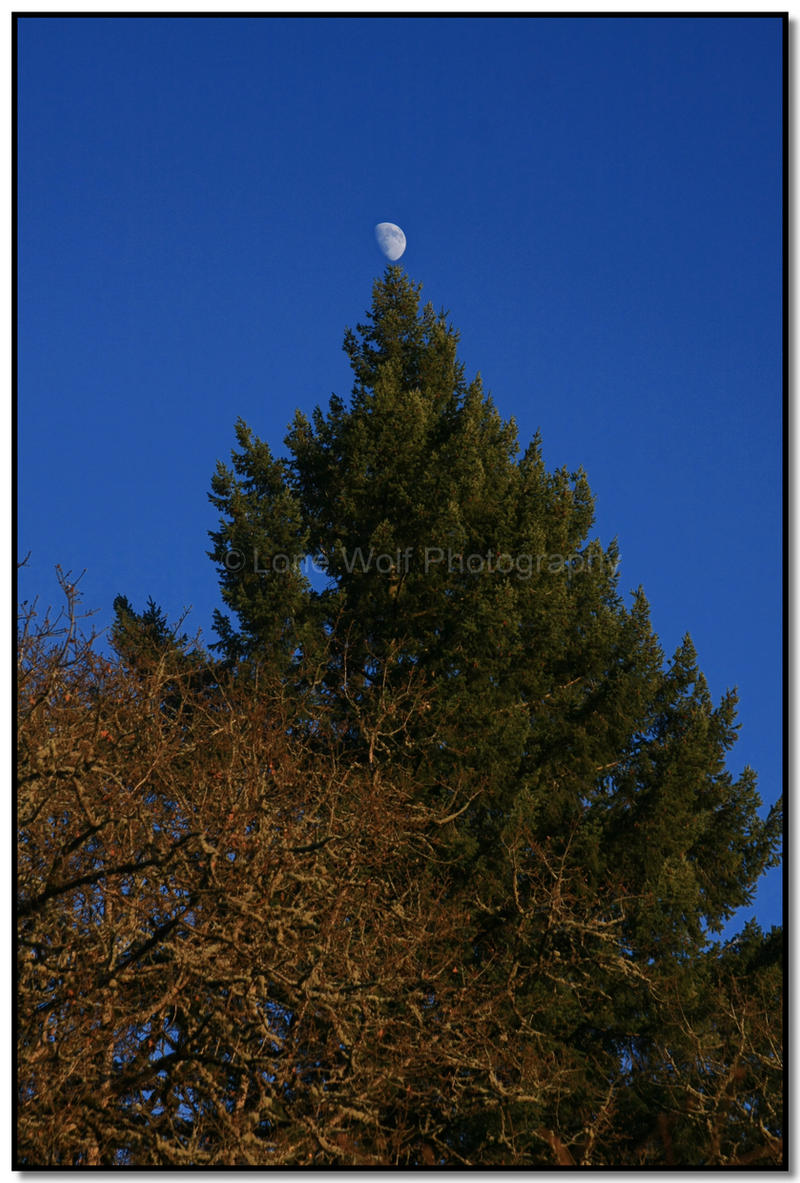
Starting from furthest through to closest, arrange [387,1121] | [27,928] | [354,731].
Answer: [354,731]
[387,1121]
[27,928]

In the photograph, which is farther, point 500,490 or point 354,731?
point 500,490

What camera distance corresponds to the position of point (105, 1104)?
948 cm

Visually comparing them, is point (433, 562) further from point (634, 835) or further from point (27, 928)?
point (27, 928)

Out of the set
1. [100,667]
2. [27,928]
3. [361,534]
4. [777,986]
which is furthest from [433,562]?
[27,928]

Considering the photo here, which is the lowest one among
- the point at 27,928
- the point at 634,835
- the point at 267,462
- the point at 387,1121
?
the point at 387,1121

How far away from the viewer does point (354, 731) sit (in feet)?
60.0

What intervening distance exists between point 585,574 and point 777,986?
7.28 meters

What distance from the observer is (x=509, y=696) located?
59.6 feet

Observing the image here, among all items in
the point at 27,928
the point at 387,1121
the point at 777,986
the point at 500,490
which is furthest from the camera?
the point at 500,490

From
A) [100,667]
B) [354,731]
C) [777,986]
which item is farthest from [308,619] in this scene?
[777,986]

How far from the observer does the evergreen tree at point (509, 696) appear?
15984 millimetres

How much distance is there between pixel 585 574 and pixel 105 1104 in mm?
13370

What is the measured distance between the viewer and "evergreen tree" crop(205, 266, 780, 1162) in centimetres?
1598

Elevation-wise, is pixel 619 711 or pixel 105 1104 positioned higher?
pixel 619 711
